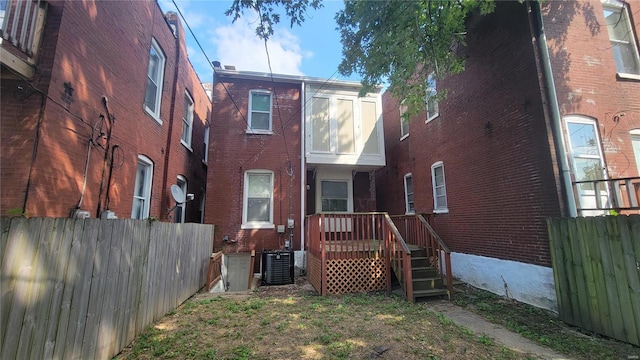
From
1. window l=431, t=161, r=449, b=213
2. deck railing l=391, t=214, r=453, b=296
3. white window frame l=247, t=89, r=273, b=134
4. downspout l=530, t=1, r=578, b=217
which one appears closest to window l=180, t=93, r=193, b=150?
white window frame l=247, t=89, r=273, b=134

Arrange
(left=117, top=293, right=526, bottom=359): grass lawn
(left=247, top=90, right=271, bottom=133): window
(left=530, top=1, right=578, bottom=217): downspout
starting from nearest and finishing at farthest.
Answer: (left=117, top=293, right=526, bottom=359): grass lawn, (left=530, top=1, right=578, bottom=217): downspout, (left=247, top=90, right=271, bottom=133): window

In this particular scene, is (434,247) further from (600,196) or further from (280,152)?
(280,152)

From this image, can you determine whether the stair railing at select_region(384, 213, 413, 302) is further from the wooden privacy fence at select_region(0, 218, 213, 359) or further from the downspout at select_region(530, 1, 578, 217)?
the wooden privacy fence at select_region(0, 218, 213, 359)

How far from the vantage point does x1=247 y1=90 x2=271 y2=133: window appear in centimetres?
1047

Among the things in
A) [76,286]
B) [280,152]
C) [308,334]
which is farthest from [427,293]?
[280,152]

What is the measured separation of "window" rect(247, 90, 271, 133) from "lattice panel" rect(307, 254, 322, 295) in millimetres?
4987

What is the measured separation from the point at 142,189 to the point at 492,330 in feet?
28.0

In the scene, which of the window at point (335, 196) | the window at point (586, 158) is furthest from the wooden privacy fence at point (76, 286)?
the window at point (586, 158)

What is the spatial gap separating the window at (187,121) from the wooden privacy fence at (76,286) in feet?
20.7

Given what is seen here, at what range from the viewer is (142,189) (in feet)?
24.8

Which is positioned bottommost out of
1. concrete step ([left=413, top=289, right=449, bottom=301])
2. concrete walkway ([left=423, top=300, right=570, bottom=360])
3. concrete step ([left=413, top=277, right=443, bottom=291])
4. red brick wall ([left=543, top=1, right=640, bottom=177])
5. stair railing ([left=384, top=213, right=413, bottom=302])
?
concrete walkway ([left=423, top=300, right=570, bottom=360])

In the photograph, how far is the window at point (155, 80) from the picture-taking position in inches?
303

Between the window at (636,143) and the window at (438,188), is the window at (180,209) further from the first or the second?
the window at (636,143)

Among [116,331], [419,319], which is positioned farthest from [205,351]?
[419,319]
